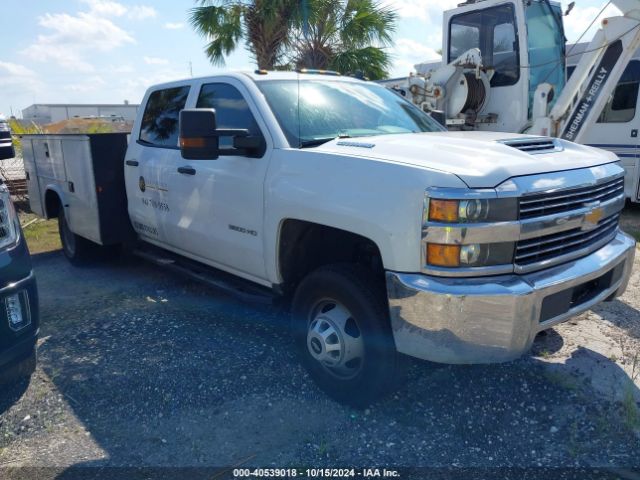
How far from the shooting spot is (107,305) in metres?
5.14

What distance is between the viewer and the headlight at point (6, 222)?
3.24 m

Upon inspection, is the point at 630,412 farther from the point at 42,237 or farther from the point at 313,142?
the point at 42,237

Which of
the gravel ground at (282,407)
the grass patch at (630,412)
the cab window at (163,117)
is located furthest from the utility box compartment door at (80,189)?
the grass patch at (630,412)

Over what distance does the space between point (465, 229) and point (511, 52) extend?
6.46m

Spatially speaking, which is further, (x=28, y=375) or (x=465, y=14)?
(x=465, y=14)

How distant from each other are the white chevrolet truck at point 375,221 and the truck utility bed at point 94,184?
86cm

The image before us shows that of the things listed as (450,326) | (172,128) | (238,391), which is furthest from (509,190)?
(172,128)

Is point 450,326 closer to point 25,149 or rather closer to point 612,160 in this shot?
point 612,160

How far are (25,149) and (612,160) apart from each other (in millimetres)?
6606

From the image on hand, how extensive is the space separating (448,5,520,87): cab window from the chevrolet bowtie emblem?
5.47m

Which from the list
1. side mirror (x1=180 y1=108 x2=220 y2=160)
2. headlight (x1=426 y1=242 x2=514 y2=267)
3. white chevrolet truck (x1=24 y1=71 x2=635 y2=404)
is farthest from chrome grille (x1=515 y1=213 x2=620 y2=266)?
side mirror (x1=180 y1=108 x2=220 y2=160)

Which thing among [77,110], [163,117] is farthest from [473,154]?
[77,110]

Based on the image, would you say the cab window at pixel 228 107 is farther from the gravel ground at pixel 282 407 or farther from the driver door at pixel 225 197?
the gravel ground at pixel 282 407

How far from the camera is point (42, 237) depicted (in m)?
8.48
